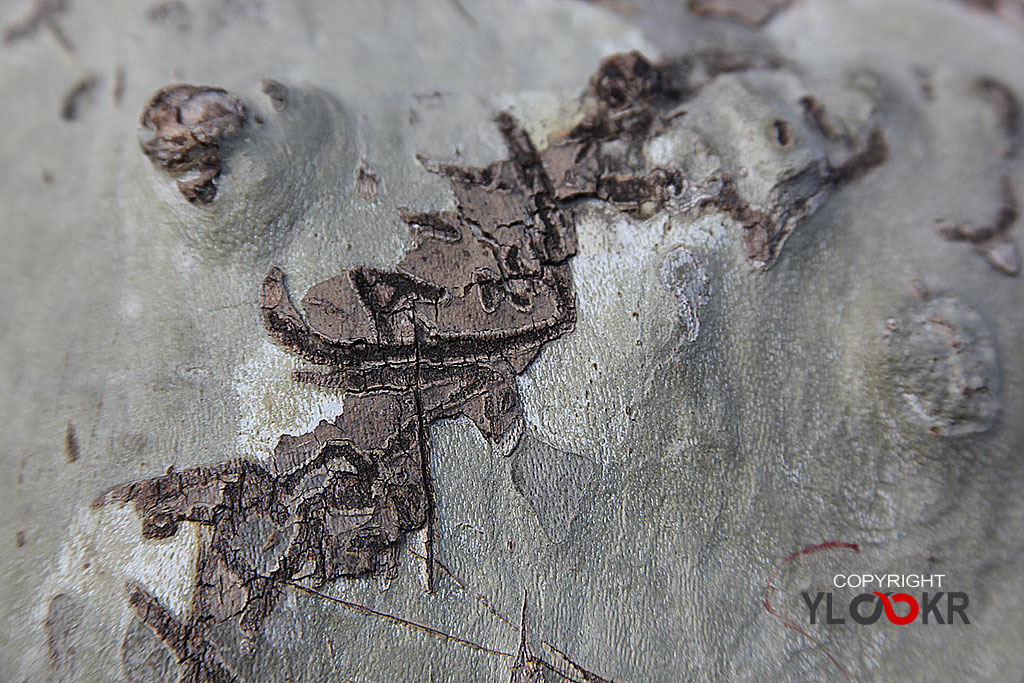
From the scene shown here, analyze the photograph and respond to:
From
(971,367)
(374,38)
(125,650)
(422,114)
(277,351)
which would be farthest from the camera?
(374,38)

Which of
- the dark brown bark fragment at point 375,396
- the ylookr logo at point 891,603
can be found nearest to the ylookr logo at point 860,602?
the ylookr logo at point 891,603

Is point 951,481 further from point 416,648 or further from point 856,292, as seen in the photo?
point 416,648

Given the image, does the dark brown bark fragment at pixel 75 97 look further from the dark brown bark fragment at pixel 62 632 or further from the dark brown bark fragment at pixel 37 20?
the dark brown bark fragment at pixel 62 632

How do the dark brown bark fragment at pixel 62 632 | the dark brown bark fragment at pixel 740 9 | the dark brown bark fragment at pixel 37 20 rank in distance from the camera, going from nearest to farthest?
the dark brown bark fragment at pixel 62 632
the dark brown bark fragment at pixel 37 20
the dark brown bark fragment at pixel 740 9

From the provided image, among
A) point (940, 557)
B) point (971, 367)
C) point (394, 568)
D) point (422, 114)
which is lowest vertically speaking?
point (940, 557)

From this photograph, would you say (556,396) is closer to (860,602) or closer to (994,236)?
(860,602)

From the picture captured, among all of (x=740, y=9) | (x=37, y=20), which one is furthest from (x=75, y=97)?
(x=740, y=9)

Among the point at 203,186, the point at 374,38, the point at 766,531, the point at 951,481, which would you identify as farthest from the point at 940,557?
the point at 374,38
